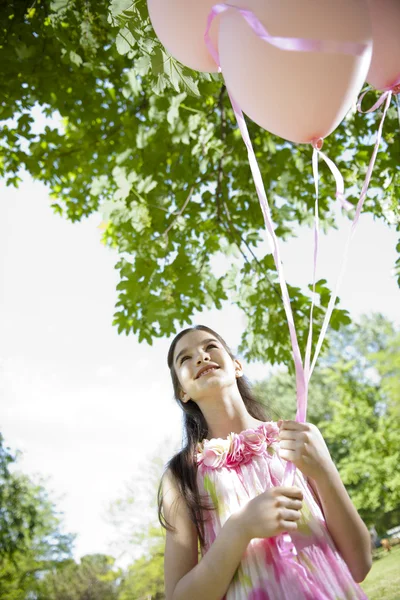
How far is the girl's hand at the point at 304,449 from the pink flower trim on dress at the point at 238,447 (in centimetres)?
20

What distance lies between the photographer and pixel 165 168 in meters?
3.69

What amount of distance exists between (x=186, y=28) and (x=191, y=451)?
1091mm

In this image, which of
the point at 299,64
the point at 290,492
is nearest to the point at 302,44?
the point at 299,64

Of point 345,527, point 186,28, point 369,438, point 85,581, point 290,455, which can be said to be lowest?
point 345,527

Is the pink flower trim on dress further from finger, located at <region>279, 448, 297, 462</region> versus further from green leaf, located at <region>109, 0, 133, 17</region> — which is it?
green leaf, located at <region>109, 0, 133, 17</region>

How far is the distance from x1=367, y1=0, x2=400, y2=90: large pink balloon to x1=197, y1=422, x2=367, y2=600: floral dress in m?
0.97

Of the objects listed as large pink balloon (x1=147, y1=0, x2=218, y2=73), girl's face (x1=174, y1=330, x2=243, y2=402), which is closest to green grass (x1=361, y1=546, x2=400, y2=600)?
girl's face (x1=174, y1=330, x2=243, y2=402)

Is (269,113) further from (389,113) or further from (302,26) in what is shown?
(389,113)

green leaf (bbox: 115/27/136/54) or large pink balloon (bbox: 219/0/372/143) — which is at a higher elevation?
green leaf (bbox: 115/27/136/54)

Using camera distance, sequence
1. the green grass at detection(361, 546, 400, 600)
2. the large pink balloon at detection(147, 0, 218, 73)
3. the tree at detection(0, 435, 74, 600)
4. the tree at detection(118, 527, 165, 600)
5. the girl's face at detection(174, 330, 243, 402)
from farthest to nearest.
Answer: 1. the tree at detection(118, 527, 165, 600)
2. the tree at detection(0, 435, 74, 600)
3. the green grass at detection(361, 546, 400, 600)
4. the girl's face at detection(174, 330, 243, 402)
5. the large pink balloon at detection(147, 0, 218, 73)

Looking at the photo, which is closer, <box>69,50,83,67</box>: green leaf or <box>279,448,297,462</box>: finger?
<box>279,448,297,462</box>: finger

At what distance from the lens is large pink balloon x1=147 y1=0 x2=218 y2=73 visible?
123cm

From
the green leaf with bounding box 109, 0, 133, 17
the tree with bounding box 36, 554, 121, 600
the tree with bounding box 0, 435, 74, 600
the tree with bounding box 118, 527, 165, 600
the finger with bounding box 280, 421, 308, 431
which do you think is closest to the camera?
the finger with bounding box 280, 421, 308, 431

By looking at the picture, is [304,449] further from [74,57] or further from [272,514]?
[74,57]
